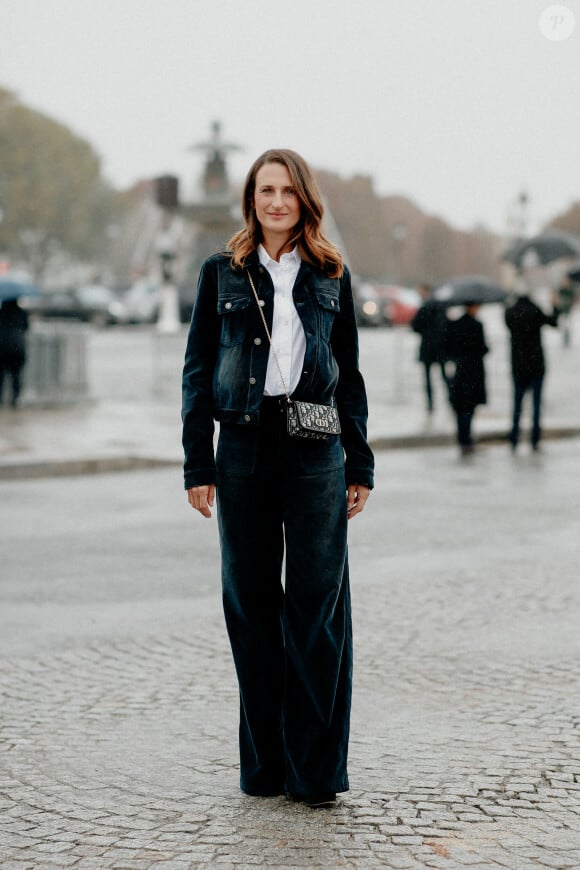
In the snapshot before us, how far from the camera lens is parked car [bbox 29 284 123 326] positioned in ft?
161

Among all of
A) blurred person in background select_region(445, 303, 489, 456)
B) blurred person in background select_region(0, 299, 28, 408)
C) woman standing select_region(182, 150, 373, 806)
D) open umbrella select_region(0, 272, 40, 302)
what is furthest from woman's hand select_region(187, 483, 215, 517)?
open umbrella select_region(0, 272, 40, 302)

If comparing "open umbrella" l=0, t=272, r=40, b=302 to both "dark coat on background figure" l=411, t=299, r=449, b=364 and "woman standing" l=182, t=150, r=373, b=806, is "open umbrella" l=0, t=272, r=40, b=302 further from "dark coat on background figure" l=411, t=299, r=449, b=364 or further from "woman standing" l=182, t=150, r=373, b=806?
"woman standing" l=182, t=150, r=373, b=806

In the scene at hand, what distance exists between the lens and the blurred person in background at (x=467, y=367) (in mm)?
14750

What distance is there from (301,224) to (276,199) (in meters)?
0.12

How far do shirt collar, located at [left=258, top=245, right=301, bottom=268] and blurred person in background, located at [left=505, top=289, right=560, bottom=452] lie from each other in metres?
11.1

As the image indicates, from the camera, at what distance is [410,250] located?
15175cm

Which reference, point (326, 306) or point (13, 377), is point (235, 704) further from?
point (13, 377)

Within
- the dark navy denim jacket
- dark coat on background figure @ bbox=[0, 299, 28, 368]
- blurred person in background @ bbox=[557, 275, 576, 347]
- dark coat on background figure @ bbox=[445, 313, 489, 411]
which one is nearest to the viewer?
the dark navy denim jacket

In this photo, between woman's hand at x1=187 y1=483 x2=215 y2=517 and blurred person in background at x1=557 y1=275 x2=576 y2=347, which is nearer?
woman's hand at x1=187 y1=483 x2=215 y2=517

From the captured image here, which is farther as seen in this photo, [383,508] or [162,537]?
[383,508]

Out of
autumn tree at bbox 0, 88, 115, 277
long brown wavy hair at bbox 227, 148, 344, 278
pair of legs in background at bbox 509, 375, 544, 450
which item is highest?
autumn tree at bbox 0, 88, 115, 277

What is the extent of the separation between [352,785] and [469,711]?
3.27ft

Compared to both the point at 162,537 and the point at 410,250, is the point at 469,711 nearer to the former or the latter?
the point at 162,537

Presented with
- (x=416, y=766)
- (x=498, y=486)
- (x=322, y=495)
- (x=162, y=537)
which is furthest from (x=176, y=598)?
(x=498, y=486)
